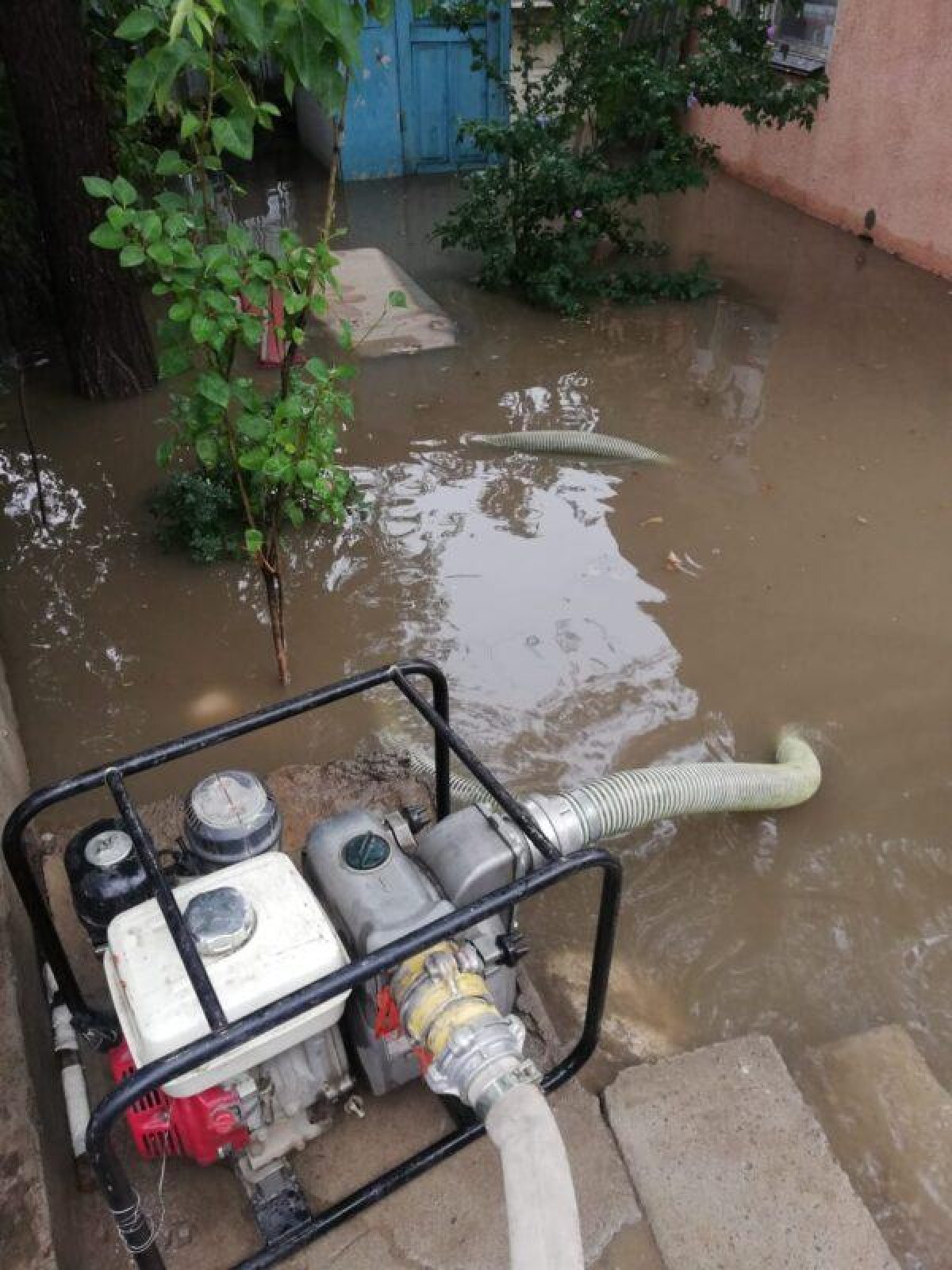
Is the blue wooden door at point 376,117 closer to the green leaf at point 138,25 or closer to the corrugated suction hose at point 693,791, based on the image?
the green leaf at point 138,25

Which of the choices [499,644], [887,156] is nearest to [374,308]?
[499,644]

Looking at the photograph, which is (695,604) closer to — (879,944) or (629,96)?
(879,944)

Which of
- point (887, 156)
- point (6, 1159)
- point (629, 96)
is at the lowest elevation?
point (6, 1159)

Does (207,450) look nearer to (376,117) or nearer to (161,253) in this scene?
(161,253)

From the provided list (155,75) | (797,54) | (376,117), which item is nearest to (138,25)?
(155,75)

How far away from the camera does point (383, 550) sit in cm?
424

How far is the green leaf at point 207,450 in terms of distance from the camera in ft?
9.36

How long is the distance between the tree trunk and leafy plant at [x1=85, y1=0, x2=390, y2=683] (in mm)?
1704

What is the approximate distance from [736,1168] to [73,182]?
524 centimetres

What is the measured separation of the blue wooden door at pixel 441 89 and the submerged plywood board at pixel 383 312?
312 cm

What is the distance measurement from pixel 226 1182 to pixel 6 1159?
1.56 feet

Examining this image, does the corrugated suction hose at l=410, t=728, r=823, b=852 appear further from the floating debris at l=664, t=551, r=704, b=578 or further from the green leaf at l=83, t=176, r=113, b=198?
the green leaf at l=83, t=176, r=113, b=198

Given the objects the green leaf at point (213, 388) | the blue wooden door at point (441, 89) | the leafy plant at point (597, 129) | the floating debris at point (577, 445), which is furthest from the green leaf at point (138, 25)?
the blue wooden door at point (441, 89)

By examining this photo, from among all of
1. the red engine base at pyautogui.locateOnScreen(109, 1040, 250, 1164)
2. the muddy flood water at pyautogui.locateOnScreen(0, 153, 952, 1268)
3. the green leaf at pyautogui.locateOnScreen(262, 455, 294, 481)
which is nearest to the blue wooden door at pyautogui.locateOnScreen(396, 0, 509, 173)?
the muddy flood water at pyautogui.locateOnScreen(0, 153, 952, 1268)
